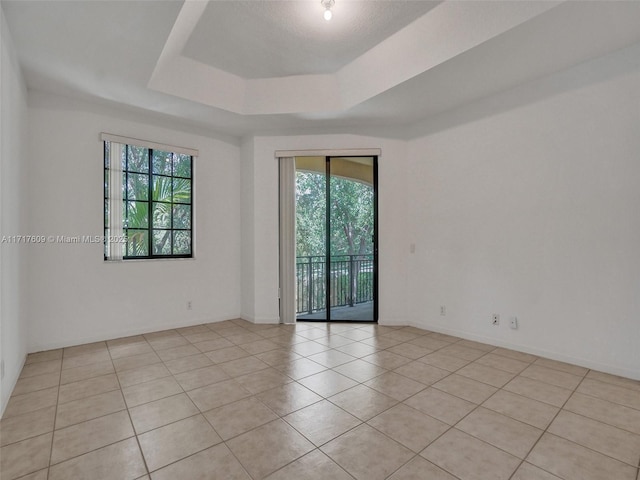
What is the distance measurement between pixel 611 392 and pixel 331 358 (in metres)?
2.29

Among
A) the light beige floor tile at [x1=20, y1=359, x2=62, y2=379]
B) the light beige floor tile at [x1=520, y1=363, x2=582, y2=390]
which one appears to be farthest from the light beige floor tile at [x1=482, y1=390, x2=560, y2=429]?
the light beige floor tile at [x1=20, y1=359, x2=62, y2=379]

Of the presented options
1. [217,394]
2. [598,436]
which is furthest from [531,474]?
[217,394]

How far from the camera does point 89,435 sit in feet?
6.46

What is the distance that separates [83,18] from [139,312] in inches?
122

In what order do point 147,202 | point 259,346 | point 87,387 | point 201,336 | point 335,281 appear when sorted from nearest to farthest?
1. point 87,387
2. point 259,346
3. point 201,336
4. point 147,202
5. point 335,281

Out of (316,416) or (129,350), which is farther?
(129,350)

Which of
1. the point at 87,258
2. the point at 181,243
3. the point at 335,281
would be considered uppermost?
→ the point at 181,243

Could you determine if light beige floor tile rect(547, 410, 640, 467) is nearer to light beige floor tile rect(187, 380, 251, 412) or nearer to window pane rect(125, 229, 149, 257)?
light beige floor tile rect(187, 380, 251, 412)

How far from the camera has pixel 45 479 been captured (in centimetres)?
160

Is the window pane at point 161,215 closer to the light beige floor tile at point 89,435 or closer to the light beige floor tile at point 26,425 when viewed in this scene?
the light beige floor tile at point 26,425

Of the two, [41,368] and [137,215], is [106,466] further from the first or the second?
[137,215]

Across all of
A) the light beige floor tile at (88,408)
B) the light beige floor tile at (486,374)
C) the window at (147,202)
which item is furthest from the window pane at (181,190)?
the light beige floor tile at (486,374)

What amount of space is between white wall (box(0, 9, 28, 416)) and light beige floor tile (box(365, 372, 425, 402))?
271cm

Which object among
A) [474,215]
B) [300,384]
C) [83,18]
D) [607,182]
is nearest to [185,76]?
[83,18]
